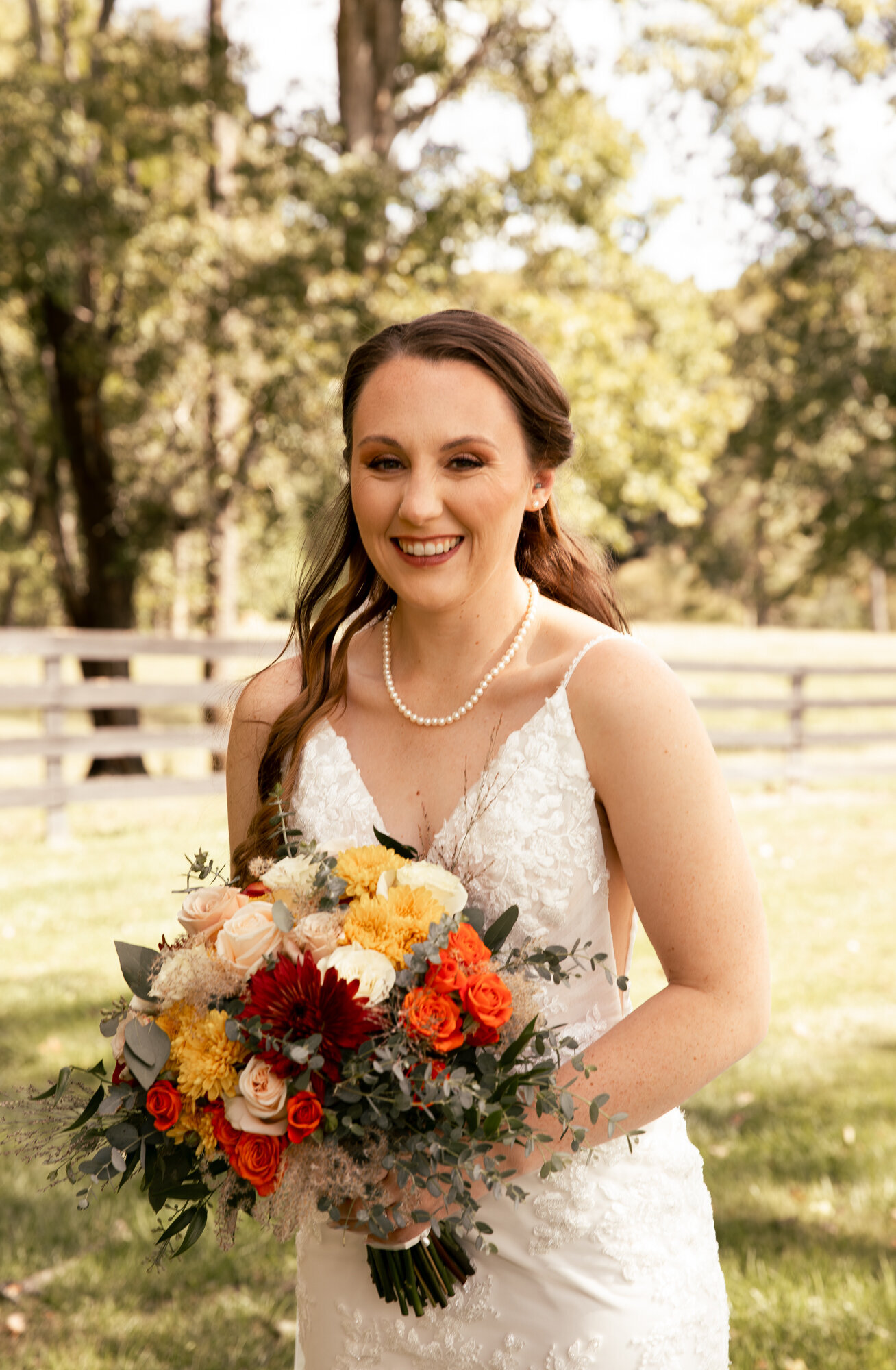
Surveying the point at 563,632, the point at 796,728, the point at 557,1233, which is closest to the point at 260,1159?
the point at 557,1233

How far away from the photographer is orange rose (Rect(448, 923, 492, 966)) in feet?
6.00

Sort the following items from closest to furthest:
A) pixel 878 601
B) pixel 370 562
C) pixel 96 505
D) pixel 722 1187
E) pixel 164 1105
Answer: pixel 164 1105 → pixel 370 562 → pixel 722 1187 → pixel 96 505 → pixel 878 601

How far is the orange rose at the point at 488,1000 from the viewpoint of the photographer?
68.9 inches

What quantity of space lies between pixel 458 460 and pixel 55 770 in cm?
932

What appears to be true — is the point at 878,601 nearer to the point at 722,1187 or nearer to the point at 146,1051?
the point at 722,1187

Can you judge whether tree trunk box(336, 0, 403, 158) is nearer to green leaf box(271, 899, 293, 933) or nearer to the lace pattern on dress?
green leaf box(271, 899, 293, 933)

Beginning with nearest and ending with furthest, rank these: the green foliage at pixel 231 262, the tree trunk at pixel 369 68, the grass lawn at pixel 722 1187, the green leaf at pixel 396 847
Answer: the green leaf at pixel 396 847 → the grass lawn at pixel 722 1187 → the green foliage at pixel 231 262 → the tree trunk at pixel 369 68

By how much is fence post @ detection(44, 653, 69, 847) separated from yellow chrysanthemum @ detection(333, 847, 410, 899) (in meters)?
9.18

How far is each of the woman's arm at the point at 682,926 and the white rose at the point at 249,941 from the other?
0.58 meters

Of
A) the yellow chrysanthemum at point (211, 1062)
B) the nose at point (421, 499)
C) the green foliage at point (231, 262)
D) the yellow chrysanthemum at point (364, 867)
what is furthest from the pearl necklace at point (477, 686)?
the green foliage at point (231, 262)

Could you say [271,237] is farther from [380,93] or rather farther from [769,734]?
[769,734]

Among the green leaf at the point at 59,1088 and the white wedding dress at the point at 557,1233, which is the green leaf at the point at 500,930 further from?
the green leaf at the point at 59,1088

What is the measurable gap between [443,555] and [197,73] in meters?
13.4

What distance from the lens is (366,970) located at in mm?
1768
